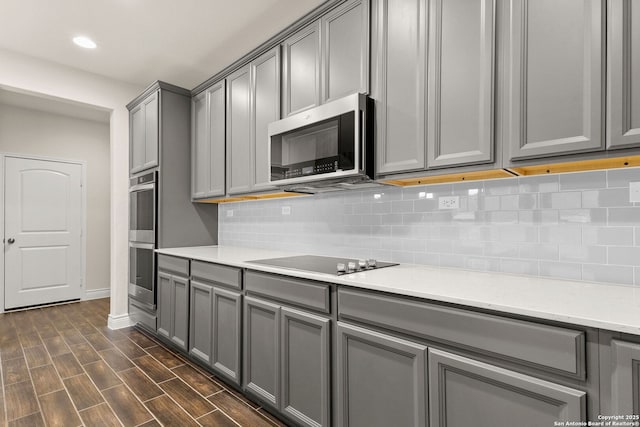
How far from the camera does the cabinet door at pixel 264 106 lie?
8.46 ft

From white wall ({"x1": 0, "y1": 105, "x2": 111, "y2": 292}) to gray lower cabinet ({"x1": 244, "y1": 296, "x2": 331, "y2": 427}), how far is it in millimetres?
4353

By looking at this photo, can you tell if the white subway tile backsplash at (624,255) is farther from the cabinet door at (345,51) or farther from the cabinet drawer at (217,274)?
the cabinet drawer at (217,274)

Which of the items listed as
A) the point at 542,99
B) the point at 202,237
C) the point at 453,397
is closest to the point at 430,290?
the point at 453,397

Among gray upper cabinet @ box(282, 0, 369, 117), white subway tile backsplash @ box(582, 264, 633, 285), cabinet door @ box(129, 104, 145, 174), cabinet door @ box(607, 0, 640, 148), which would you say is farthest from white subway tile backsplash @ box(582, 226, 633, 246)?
cabinet door @ box(129, 104, 145, 174)

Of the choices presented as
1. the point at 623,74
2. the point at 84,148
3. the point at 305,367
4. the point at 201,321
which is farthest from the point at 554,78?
the point at 84,148

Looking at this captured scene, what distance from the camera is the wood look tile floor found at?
80.1 inches

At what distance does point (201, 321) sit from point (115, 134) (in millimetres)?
2620

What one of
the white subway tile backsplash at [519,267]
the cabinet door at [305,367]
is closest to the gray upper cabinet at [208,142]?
the cabinet door at [305,367]

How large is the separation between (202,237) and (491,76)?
3.19 meters

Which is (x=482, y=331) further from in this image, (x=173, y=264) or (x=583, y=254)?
(x=173, y=264)

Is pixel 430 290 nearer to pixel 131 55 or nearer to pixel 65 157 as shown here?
pixel 131 55

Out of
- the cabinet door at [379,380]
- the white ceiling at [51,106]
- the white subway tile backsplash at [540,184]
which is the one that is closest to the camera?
the cabinet door at [379,380]

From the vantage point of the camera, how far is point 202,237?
3.73 meters

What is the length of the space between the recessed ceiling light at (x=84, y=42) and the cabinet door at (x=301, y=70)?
198cm
